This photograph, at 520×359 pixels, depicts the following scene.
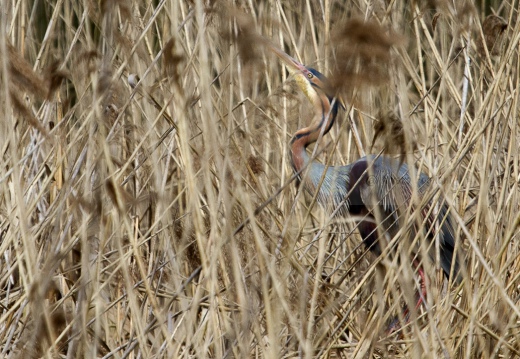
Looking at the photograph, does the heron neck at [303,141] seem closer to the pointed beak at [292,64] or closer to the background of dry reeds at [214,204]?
the background of dry reeds at [214,204]

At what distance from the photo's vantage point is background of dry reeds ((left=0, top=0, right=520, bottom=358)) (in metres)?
1.08

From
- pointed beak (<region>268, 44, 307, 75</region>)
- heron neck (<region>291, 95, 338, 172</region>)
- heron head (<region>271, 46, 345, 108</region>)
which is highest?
pointed beak (<region>268, 44, 307, 75</region>)

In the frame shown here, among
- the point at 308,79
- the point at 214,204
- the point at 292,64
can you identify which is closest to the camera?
the point at 214,204

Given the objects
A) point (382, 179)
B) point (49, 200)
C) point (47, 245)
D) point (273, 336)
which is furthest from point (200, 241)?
point (382, 179)

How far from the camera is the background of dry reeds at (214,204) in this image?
108cm

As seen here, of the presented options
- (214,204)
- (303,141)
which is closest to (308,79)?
(303,141)

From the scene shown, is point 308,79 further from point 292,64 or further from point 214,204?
point 214,204

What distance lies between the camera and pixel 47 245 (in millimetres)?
1507

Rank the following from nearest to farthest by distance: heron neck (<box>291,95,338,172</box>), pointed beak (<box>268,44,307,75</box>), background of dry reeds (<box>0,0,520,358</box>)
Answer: background of dry reeds (<box>0,0,520,358</box>)
pointed beak (<box>268,44,307,75</box>)
heron neck (<box>291,95,338,172</box>)

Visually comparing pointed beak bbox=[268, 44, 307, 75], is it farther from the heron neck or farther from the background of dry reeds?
the heron neck

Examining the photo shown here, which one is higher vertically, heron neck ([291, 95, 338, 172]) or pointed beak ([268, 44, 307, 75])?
pointed beak ([268, 44, 307, 75])

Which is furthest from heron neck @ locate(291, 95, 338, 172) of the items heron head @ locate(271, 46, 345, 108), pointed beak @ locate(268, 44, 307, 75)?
pointed beak @ locate(268, 44, 307, 75)

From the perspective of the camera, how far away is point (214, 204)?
1128 millimetres

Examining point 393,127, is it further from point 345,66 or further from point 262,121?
point 262,121
